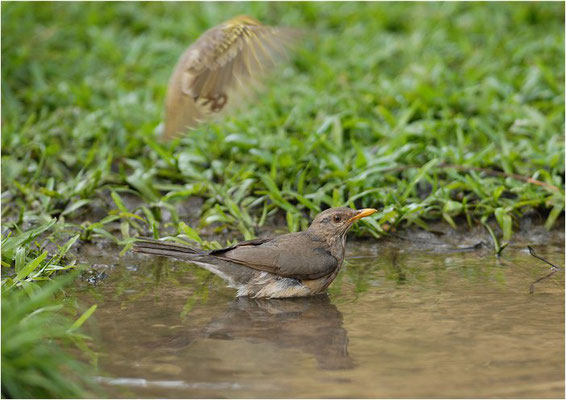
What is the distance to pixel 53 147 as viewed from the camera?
7398mm

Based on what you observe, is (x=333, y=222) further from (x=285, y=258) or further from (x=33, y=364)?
(x=33, y=364)

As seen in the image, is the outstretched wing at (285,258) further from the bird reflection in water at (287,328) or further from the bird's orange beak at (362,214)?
the bird's orange beak at (362,214)

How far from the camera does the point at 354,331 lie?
451 centimetres

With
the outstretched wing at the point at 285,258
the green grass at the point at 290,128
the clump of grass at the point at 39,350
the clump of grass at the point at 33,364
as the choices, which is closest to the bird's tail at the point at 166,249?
the outstretched wing at the point at 285,258

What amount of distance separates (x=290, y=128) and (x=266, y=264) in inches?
112

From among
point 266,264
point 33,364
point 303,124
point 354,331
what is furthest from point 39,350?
point 303,124

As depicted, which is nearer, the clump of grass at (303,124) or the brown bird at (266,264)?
the brown bird at (266,264)

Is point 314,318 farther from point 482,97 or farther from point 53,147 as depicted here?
point 482,97

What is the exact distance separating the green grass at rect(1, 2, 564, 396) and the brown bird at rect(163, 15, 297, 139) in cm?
69

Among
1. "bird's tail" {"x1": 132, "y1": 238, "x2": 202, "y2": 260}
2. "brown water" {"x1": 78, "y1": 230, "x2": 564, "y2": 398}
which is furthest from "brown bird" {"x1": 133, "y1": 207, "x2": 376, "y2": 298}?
"brown water" {"x1": 78, "y1": 230, "x2": 564, "y2": 398}

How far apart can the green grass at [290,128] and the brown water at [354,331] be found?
17.4 inches

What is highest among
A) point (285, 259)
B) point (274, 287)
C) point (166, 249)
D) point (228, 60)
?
point (228, 60)

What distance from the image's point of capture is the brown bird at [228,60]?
6402 millimetres

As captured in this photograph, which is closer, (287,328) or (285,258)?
(287,328)
